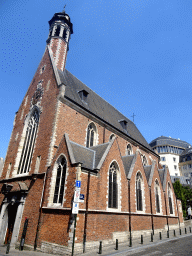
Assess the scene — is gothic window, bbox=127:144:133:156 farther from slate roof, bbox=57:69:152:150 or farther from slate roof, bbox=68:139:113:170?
slate roof, bbox=68:139:113:170

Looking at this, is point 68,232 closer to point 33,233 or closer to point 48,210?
point 48,210

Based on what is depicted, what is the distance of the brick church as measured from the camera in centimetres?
1148

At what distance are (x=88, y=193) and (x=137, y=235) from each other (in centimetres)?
727

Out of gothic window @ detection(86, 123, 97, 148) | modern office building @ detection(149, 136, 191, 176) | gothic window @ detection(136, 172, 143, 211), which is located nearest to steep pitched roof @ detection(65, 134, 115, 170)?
gothic window @ detection(86, 123, 97, 148)

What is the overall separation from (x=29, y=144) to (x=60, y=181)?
22.4 ft

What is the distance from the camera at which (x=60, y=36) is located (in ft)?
78.5

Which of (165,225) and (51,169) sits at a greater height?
(51,169)

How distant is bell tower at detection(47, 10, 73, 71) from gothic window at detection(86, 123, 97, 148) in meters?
8.96

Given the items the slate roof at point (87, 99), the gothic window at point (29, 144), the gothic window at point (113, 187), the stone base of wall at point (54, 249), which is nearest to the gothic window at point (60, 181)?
the stone base of wall at point (54, 249)

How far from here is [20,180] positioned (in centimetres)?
1574

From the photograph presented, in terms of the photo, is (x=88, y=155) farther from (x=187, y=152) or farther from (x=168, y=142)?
(x=187, y=152)

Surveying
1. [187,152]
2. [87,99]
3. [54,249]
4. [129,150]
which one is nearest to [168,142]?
[187,152]

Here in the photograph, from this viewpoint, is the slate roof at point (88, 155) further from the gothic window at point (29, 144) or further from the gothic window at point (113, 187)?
the gothic window at point (29, 144)

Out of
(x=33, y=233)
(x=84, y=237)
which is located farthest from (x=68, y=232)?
(x=33, y=233)
